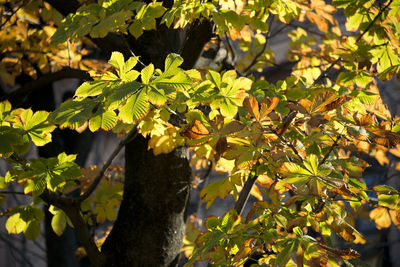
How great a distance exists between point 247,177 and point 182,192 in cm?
53

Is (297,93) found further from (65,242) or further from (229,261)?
(65,242)

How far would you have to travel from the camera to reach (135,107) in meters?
1.10

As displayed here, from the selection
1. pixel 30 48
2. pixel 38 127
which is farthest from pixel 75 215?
pixel 30 48

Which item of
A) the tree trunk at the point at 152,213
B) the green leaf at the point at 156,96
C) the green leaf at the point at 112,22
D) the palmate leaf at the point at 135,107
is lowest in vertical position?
the tree trunk at the point at 152,213

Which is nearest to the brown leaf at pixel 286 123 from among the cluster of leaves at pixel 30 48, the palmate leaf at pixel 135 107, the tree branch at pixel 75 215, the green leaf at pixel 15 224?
the palmate leaf at pixel 135 107

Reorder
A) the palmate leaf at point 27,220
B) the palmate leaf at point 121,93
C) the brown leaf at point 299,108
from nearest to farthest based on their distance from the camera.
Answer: the palmate leaf at point 121,93
the brown leaf at point 299,108
the palmate leaf at point 27,220

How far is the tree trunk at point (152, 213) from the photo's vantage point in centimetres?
191

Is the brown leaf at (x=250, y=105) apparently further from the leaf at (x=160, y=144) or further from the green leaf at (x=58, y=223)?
the green leaf at (x=58, y=223)

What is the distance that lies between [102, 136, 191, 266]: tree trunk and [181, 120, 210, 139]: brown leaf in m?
0.78

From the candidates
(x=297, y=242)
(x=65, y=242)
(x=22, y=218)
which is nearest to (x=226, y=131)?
(x=297, y=242)

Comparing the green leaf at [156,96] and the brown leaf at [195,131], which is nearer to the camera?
the green leaf at [156,96]

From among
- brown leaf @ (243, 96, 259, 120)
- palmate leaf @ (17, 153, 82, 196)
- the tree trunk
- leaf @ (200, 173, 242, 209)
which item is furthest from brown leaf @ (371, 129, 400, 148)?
palmate leaf @ (17, 153, 82, 196)

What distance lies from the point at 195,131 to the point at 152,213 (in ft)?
2.77

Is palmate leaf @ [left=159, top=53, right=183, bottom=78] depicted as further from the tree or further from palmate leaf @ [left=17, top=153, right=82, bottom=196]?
palmate leaf @ [left=17, top=153, right=82, bottom=196]
